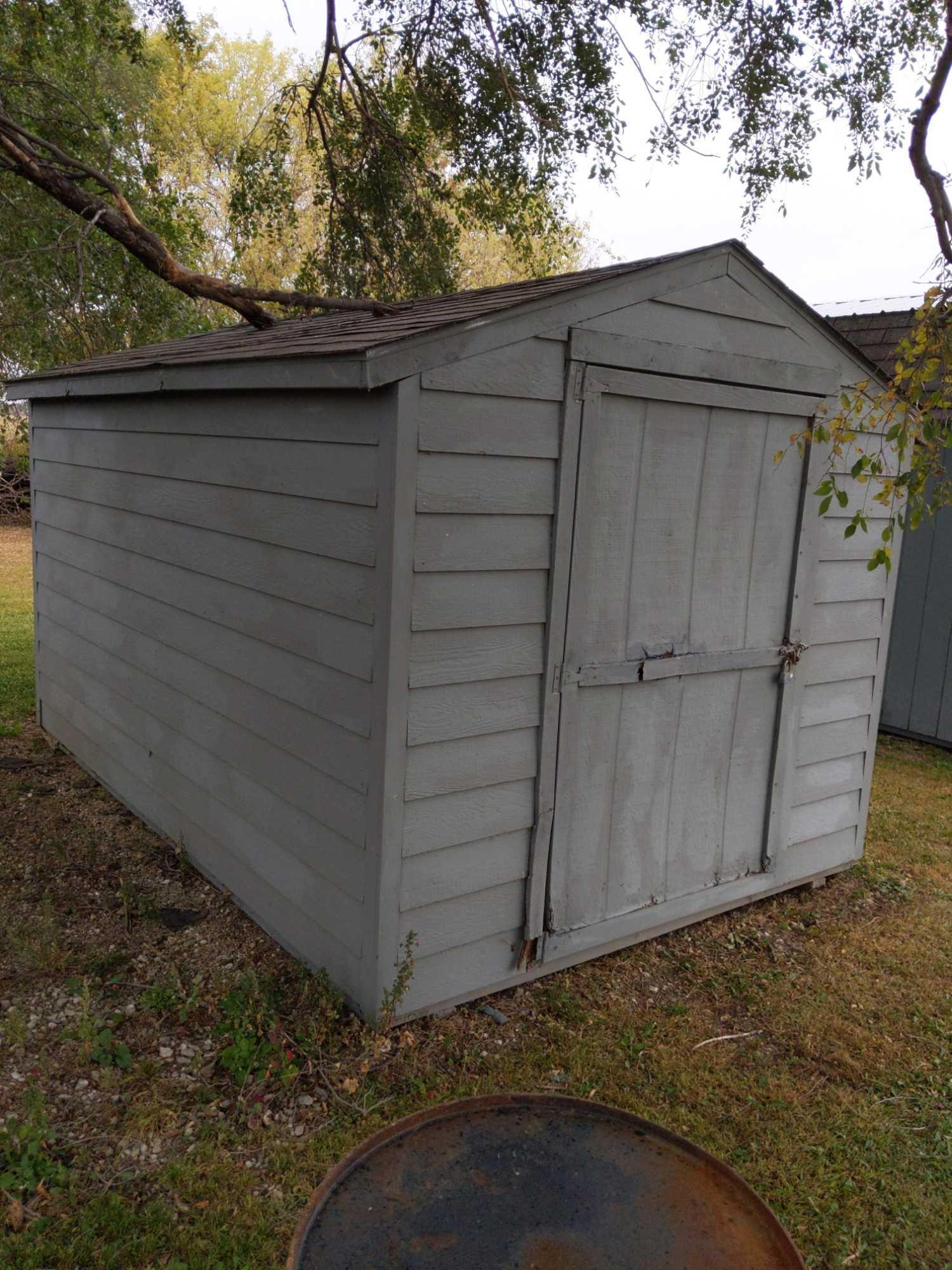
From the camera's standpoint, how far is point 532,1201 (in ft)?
7.28

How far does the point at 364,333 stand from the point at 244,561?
1058 mm

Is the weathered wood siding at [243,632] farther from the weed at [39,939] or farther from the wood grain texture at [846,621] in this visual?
the wood grain texture at [846,621]

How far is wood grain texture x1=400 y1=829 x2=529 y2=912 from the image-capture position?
3.21m

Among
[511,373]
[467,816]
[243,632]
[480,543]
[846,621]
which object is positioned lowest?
[467,816]

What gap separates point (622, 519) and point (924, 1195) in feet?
7.66

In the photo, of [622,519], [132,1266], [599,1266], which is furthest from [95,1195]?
[622,519]

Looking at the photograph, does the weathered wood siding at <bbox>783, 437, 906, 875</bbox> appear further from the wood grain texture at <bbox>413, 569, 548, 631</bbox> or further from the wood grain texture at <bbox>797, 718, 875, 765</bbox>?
the wood grain texture at <bbox>413, 569, 548, 631</bbox>

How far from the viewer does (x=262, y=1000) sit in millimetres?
3324

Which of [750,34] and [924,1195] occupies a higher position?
[750,34]

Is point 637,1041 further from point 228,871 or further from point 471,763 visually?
point 228,871

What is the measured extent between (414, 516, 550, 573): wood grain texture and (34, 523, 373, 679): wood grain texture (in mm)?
330

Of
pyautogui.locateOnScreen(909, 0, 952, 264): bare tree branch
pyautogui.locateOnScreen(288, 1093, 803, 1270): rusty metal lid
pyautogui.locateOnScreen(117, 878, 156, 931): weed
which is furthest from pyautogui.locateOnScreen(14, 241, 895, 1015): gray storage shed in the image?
pyautogui.locateOnScreen(909, 0, 952, 264): bare tree branch

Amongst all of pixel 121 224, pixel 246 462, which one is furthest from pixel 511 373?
pixel 121 224

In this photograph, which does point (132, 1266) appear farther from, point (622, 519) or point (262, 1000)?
point (622, 519)
